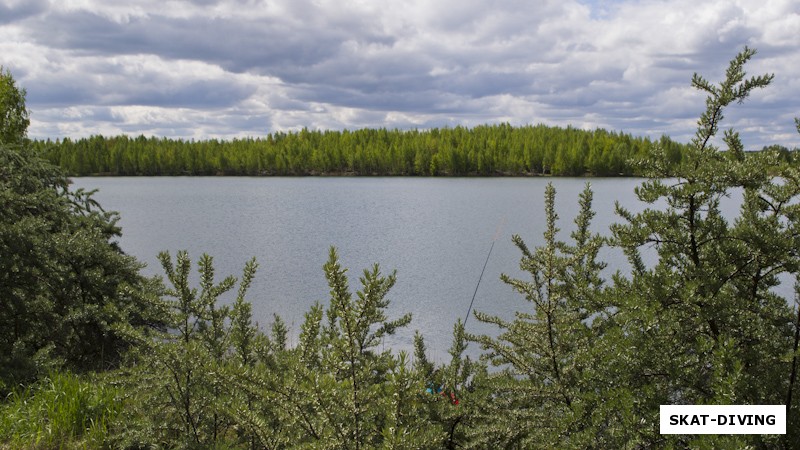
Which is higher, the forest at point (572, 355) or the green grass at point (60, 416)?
the forest at point (572, 355)

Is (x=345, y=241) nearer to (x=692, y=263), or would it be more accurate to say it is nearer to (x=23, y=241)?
Answer: (x=23, y=241)

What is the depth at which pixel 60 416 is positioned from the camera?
18.0ft

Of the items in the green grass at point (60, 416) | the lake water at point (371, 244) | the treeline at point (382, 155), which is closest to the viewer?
the green grass at point (60, 416)

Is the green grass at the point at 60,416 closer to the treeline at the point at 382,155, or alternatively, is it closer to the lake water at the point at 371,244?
the lake water at the point at 371,244

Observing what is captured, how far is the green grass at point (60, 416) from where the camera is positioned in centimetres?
521

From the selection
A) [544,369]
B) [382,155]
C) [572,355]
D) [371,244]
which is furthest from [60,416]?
[382,155]

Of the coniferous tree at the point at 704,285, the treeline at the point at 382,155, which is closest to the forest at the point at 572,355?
the coniferous tree at the point at 704,285

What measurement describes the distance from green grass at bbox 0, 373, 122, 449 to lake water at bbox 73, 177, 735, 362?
13.1 feet

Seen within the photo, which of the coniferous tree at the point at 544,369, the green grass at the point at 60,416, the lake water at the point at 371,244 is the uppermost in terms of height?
the coniferous tree at the point at 544,369

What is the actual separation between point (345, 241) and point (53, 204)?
59.3ft

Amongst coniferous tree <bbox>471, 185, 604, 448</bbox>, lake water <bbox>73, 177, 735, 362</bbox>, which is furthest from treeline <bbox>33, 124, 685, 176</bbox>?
coniferous tree <bbox>471, 185, 604, 448</bbox>

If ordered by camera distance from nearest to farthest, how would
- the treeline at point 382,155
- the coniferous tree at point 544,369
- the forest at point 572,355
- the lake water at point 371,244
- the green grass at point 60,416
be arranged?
the forest at point 572,355, the coniferous tree at point 544,369, the green grass at point 60,416, the lake water at point 371,244, the treeline at point 382,155

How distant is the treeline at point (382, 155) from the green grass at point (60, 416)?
95.8m

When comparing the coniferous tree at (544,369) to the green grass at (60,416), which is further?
the green grass at (60,416)
